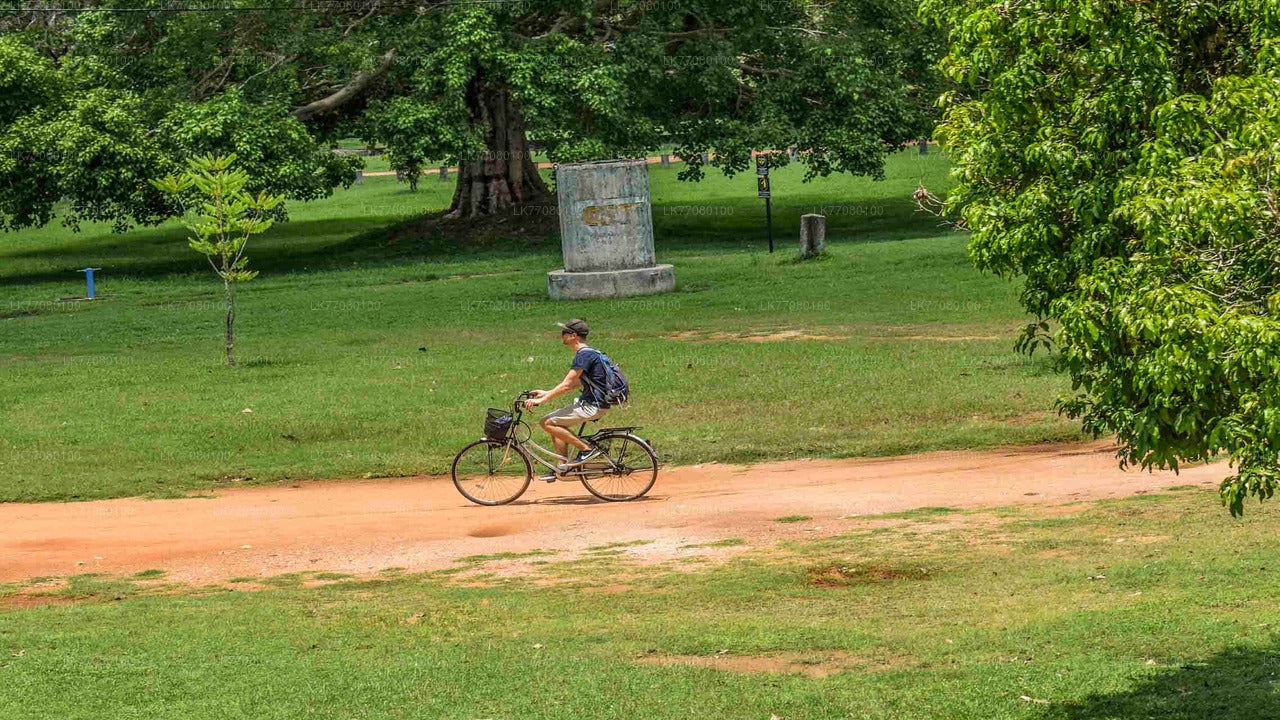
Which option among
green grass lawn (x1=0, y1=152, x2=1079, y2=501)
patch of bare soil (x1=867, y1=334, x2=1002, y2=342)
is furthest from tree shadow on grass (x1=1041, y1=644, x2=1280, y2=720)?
patch of bare soil (x1=867, y1=334, x2=1002, y2=342)

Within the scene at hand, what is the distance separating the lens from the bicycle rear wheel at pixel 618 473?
567 inches

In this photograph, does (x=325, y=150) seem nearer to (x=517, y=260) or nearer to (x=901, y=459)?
(x=517, y=260)

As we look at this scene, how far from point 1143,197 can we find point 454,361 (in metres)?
18.4

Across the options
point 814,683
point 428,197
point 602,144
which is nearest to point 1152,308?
point 814,683

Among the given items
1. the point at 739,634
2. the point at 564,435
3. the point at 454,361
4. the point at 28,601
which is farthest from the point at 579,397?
the point at 454,361

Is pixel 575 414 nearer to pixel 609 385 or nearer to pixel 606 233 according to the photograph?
pixel 609 385

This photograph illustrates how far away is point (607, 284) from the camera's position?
32219mm

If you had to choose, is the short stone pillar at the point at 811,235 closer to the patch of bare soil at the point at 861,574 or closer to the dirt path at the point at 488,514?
the dirt path at the point at 488,514

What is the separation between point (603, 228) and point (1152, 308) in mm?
26096

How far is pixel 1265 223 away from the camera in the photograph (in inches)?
243

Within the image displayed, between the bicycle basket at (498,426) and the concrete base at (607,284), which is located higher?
the concrete base at (607,284)

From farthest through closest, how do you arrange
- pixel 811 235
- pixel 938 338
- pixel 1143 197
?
pixel 811 235 → pixel 938 338 → pixel 1143 197

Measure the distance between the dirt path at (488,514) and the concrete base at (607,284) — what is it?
15806 millimetres

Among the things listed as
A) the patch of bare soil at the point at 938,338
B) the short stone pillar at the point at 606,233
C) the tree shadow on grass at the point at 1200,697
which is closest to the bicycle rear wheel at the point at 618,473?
the tree shadow on grass at the point at 1200,697
